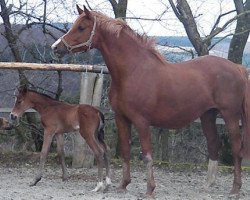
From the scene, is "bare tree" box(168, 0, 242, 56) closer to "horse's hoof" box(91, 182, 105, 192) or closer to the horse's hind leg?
the horse's hind leg

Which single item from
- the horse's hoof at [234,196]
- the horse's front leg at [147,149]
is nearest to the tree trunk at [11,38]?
the horse's front leg at [147,149]

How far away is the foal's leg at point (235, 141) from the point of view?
6.68m

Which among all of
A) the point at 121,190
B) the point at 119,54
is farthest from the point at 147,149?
the point at 119,54

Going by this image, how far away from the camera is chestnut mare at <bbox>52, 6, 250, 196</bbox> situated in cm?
629

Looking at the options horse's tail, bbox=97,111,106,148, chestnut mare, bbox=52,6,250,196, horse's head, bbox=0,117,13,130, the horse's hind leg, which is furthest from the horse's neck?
horse's head, bbox=0,117,13,130

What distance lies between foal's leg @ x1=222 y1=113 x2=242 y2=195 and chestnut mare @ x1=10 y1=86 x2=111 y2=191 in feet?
4.88

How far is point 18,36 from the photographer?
986 centimetres

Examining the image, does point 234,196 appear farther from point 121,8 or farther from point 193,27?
point 121,8

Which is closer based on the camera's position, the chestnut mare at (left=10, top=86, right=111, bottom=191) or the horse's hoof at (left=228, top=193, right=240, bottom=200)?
the horse's hoof at (left=228, top=193, right=240, bottom=200)

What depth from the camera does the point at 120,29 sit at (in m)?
6.36

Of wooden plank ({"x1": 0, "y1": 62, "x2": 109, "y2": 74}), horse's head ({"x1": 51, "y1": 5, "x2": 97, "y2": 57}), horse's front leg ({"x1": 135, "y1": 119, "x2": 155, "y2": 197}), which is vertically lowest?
horse's front leg ({"x1": 135, "y1": 119, "x2": 155, "y2": 197})

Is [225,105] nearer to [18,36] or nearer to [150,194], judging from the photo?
[150,194]

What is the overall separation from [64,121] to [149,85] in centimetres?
132

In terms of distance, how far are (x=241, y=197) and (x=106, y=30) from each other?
2.49 metres
